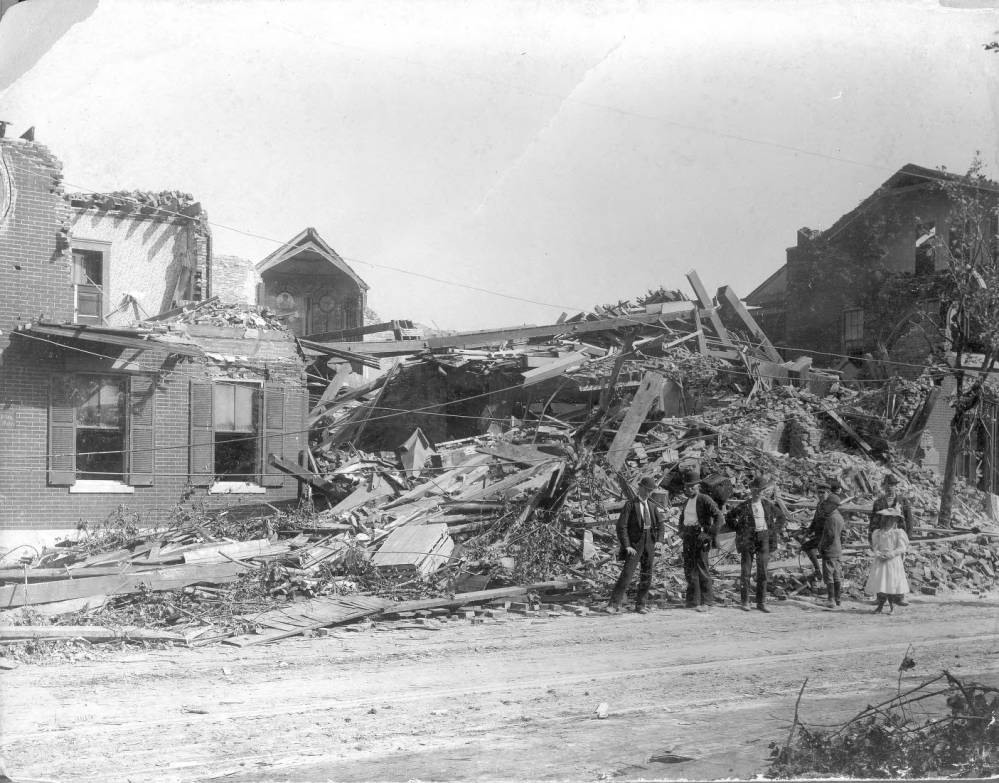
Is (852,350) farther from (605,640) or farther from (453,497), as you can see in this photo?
(605,640)

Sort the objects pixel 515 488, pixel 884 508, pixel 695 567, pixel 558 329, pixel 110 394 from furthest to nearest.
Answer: pixel 558 329 → pixel 110 394 → pixel 515 488 → pixel 884 508 → pixel 695 567

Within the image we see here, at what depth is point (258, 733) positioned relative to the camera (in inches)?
278

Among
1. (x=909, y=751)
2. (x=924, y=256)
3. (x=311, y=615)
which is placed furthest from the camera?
(x=924, y=256)

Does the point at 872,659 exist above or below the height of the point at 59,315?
below

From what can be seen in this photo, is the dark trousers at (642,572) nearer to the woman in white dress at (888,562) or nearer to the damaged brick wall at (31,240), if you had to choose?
the woman in white dress at (888,562)

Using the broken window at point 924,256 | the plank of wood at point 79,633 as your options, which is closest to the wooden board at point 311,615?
the plank of wood at point 79,633

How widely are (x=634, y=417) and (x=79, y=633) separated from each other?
10225 mm

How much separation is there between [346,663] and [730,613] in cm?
543

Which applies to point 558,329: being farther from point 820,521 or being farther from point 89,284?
point 89,284

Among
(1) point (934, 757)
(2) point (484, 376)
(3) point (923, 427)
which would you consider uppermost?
(2) point (484, 376)

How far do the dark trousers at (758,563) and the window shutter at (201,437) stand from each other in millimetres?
9965

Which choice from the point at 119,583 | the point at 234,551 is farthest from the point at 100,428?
the point at 119,583

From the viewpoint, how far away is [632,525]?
40.6 ft

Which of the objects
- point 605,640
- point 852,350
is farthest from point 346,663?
point 852,350
